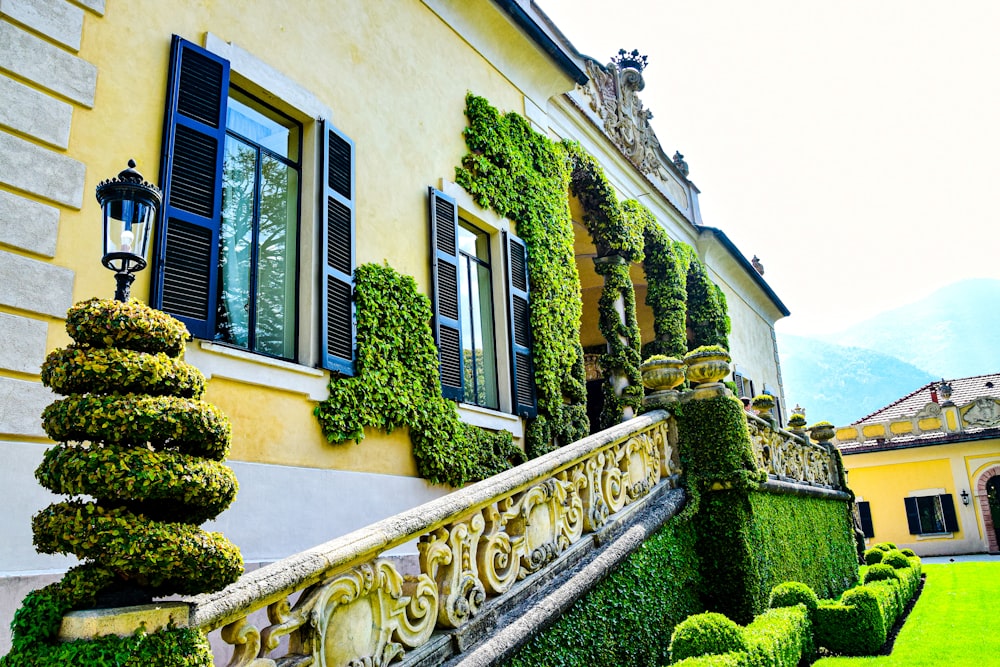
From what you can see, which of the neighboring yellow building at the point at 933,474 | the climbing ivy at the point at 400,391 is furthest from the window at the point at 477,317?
the neighboring yellow building at the point at 933,474

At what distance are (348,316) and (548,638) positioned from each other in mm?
3383

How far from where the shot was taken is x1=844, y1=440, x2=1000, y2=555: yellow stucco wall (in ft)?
101

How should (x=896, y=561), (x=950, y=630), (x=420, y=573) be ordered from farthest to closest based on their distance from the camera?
(x=896, y=561) → (x=950, y=630) → (x=420, y=573)

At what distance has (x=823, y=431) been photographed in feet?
48.7

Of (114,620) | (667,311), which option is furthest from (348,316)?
(667,311)

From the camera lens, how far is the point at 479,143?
364 inches

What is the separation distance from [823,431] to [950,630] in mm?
5167

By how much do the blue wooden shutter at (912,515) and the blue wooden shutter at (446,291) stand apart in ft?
101

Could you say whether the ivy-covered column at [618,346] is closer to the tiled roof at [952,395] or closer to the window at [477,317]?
the window at [477,317]

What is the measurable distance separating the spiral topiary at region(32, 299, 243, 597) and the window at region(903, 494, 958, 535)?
3512 cm

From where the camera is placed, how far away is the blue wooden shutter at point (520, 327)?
915 cm

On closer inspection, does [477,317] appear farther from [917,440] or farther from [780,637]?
[917,440]

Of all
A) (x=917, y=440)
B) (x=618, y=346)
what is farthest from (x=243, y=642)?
(x=917, y=440)

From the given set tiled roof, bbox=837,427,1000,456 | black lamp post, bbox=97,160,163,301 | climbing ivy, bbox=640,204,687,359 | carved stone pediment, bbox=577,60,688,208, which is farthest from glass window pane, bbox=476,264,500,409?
tiled roof, bbox=837,427,1000,456
